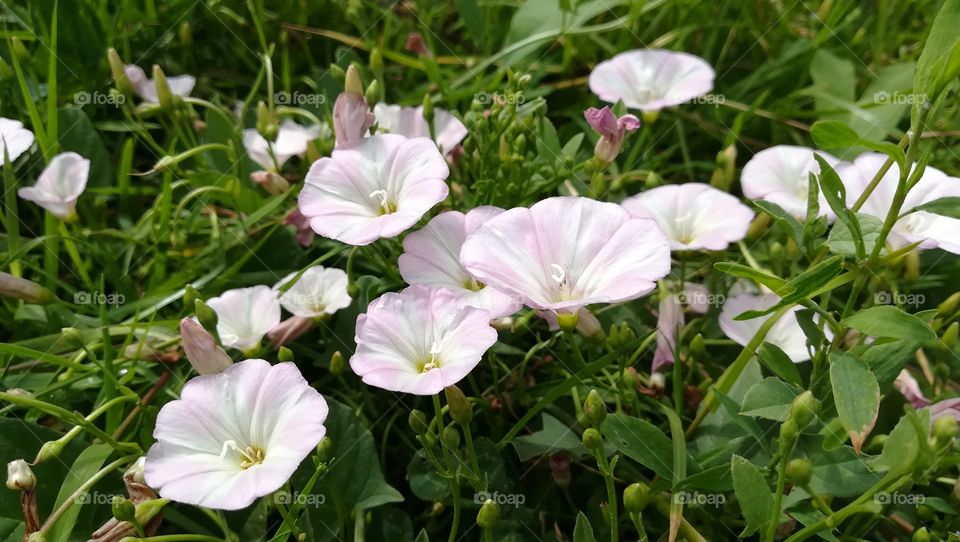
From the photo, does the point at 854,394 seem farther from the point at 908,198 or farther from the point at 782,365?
the point at 908,198

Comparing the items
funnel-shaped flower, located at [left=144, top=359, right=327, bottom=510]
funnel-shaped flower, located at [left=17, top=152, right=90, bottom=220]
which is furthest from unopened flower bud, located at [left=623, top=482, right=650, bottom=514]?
funnel-shaped flower, located at [left=17, top=152, right=90, bottom=220]

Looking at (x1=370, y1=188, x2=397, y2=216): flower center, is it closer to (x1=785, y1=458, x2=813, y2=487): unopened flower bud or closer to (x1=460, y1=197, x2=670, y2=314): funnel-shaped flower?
(x1=460, y1=197, x2=670, y2=314): funnel-shaped flower

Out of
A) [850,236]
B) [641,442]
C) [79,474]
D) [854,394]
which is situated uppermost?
[850,236]

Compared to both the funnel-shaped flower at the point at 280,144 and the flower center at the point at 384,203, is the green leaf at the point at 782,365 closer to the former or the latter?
the flower center at the point at 384,203

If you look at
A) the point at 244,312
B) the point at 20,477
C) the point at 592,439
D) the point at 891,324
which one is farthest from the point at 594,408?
the point at 20,477

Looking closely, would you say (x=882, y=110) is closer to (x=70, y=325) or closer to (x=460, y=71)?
(x=460, y=71)

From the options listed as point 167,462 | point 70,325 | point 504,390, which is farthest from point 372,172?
point 70,325

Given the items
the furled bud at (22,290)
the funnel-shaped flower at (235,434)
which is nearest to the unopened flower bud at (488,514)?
the funnel-shaped flower at (235,434)
